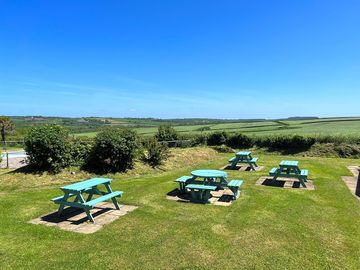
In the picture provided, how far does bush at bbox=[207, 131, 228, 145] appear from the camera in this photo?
24828 millimetres

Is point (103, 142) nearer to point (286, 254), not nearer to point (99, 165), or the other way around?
point (99, 165)

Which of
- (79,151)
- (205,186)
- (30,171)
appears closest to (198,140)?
(79,151)

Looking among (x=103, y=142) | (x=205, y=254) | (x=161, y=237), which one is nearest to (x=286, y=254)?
(x=205, y=254)

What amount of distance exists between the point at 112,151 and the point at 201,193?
196 inches

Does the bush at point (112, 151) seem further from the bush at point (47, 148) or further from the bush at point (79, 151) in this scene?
the bush at point (47, 148)

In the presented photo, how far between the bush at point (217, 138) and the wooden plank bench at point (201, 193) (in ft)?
52.9

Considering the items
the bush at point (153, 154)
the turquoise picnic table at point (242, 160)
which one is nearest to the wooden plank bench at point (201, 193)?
the bush at point (153, 154)

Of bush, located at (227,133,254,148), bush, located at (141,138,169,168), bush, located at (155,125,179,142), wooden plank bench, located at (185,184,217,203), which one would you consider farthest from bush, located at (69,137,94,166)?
bush, located at (227,133,254,148)

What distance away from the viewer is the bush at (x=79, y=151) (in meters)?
12.0

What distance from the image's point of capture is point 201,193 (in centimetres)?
863

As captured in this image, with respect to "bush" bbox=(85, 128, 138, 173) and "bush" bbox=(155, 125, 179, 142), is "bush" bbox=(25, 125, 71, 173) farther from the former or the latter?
"bush" bbox=(155, 125, 179, 142)

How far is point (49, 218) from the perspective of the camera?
6.95 metres

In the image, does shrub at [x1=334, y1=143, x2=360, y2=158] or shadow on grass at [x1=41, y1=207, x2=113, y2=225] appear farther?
shrub at [x1=334, y1=143, x2=360, y2=158]

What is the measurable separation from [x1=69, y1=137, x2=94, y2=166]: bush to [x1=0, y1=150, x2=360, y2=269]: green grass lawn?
2.77 m
